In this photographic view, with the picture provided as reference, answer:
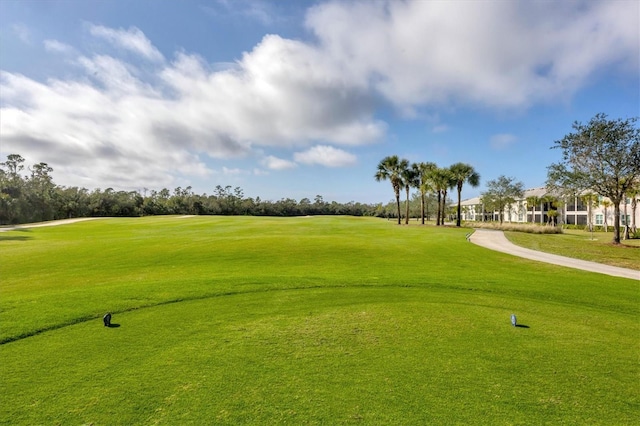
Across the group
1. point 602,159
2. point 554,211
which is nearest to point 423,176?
point 602,159

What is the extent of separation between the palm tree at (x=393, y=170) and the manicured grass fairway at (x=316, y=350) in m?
36.4

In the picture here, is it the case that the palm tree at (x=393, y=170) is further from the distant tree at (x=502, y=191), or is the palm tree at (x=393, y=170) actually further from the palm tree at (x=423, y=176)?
the distant tree at (x=502, y=191)

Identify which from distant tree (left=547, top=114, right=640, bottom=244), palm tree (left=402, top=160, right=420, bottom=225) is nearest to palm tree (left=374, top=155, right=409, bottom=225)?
palm tree (left=402, top=160, right=420, bottom=225)

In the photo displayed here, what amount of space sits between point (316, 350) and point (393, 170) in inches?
1733

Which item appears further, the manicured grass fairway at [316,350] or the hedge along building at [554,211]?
the hedge along building at [554,211]

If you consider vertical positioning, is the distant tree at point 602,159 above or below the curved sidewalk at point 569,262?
above

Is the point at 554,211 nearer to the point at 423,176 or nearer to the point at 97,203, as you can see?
the point at 423,176

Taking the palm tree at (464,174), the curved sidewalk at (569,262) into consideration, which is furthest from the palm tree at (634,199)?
the palm tree at (464,174)

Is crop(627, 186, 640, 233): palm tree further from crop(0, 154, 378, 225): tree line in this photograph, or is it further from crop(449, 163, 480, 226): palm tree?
crop(0, 154, 378, 225): tree line

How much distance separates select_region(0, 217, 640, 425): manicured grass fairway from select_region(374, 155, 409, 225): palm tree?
36.4 meters

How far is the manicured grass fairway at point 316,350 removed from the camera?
3.70 meters

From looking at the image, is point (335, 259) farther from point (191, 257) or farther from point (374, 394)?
point (374, 394)

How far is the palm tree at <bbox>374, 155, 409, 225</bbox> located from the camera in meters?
46.5

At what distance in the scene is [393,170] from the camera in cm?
4697
